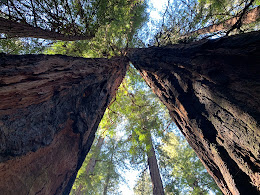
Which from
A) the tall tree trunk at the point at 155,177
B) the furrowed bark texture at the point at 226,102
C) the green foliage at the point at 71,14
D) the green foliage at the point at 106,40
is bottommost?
the furrowed bark texture at the point at 226,102

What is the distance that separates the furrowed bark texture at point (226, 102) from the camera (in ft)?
4.32

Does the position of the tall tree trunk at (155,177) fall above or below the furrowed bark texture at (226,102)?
above

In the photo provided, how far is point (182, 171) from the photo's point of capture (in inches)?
369

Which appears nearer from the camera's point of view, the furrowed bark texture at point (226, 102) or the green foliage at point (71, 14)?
the furrowed bark texture at point (226, 102)

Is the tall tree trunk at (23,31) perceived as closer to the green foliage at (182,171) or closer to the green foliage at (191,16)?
the green foliage at (191,16)

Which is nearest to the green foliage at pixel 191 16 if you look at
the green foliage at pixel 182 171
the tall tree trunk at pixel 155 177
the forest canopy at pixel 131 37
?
the forest canopy at pixel 131 37

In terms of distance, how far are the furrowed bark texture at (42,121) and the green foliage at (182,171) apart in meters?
7.86

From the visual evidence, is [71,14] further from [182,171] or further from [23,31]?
[182,171]

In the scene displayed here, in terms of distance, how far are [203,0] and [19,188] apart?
6156 mm

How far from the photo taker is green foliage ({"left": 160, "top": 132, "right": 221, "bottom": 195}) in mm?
8516

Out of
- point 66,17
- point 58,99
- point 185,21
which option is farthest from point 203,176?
point 66,17

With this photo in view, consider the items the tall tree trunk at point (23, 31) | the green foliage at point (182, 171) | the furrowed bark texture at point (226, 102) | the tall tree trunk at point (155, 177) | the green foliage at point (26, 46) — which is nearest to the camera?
the furrowed bark texture at point (226, 102)

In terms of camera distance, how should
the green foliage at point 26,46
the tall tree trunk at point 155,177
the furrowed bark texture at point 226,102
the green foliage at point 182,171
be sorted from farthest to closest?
1. the green foliage at point 182,171
2. the tall tree trunk at point 155,177
3. the green foliage at point 26,46
4. the furrowed bark texture at point 226,102

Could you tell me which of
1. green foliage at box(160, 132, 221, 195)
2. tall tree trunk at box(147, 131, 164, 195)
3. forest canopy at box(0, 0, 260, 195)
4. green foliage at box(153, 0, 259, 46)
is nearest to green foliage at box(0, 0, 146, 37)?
forest canopy at box(0, 0, 260, 195)
